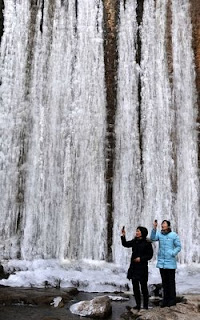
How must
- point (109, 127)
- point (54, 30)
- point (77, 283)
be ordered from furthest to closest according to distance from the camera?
1. point (54, 30)
2. point (109, 127)
3. point (77, 283)

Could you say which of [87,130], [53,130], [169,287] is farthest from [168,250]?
[53,130]

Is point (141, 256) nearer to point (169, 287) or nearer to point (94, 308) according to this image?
point (169, 287)

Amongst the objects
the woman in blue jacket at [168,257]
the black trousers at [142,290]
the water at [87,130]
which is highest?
the water at [87,130]

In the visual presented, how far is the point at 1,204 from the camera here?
49.5 feet

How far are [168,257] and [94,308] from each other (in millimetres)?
1646

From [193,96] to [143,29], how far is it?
360 centimetres

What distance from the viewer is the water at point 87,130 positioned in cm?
1502

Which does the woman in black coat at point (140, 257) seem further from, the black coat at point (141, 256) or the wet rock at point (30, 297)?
the wet rock at point (30, 297)

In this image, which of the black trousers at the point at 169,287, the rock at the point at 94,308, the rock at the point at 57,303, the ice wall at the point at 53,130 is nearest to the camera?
the rock at the point at 94,308

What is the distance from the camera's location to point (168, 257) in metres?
8.00

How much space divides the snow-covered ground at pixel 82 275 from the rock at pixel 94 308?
9.72 ft

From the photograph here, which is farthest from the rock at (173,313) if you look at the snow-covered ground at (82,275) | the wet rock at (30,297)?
the snow-covered ground at (82,275)

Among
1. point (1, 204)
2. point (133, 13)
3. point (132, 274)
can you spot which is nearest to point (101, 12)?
point (133, 13)

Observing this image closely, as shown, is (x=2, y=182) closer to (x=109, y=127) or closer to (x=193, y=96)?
(x=109, y=127)
